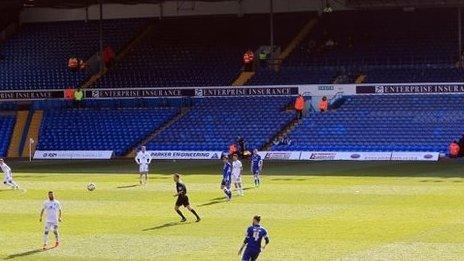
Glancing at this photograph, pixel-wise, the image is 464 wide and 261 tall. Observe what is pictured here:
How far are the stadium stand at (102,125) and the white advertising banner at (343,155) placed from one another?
1283 centimetres

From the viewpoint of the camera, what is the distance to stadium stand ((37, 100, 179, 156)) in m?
66.6

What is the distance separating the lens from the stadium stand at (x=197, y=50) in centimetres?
7131

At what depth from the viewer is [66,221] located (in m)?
33.2

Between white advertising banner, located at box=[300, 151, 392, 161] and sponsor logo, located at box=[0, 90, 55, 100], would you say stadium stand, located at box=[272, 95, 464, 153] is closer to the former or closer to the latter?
white advertising banner, located at box=[300, 151, 392, 161]

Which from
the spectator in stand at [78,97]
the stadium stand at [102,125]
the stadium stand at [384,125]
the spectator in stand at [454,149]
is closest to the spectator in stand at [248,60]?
the stadium stand at [102,125]

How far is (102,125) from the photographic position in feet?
226

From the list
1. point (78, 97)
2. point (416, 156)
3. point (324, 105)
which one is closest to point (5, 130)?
point (78, 97)

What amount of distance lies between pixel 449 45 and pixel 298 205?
1366 inches

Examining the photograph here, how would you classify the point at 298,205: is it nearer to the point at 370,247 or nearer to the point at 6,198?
the point at 370,247

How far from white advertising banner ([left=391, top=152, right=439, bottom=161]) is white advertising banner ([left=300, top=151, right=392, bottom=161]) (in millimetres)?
474

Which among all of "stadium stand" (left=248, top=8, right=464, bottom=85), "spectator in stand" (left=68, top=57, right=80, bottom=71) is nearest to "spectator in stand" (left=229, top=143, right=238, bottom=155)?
"stadium stand" (left=248, top=8, right=464, bottom=85)

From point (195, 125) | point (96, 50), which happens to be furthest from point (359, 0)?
point (96, 50)

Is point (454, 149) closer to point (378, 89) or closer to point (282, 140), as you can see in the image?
point (378, 89)

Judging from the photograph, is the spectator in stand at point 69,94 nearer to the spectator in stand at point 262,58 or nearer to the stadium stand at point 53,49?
the stadium stand at point 53,49
